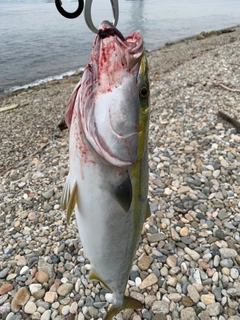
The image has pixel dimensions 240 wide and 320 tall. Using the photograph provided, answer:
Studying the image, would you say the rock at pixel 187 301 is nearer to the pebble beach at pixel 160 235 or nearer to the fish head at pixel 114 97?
the pebble beach at pixel 160 235

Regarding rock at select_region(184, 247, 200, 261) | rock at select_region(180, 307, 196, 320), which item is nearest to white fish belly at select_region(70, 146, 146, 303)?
rock at select_region(180, 307, 196, 320)

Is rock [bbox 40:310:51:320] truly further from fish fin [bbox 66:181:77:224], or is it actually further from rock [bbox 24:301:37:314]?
fish fin [bbox 66:181:77:224]

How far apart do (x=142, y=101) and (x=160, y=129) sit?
499 centimetres

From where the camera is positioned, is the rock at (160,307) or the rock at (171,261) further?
the rock at (171,261)

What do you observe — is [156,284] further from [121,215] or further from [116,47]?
[116,47]

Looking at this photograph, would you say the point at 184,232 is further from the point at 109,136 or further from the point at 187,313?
the point at 109,136

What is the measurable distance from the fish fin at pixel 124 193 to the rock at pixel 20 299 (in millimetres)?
2063

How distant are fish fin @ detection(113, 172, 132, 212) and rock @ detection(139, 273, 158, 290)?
1.86 m

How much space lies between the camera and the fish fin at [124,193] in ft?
5.95

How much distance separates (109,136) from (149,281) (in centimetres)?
225

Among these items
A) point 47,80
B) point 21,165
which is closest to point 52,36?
point 47,80

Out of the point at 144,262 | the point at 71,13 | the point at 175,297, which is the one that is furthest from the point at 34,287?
the point at 71,13

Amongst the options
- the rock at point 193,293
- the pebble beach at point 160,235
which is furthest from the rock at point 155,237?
the rock at point 193,293

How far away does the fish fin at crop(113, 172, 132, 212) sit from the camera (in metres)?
1.81
